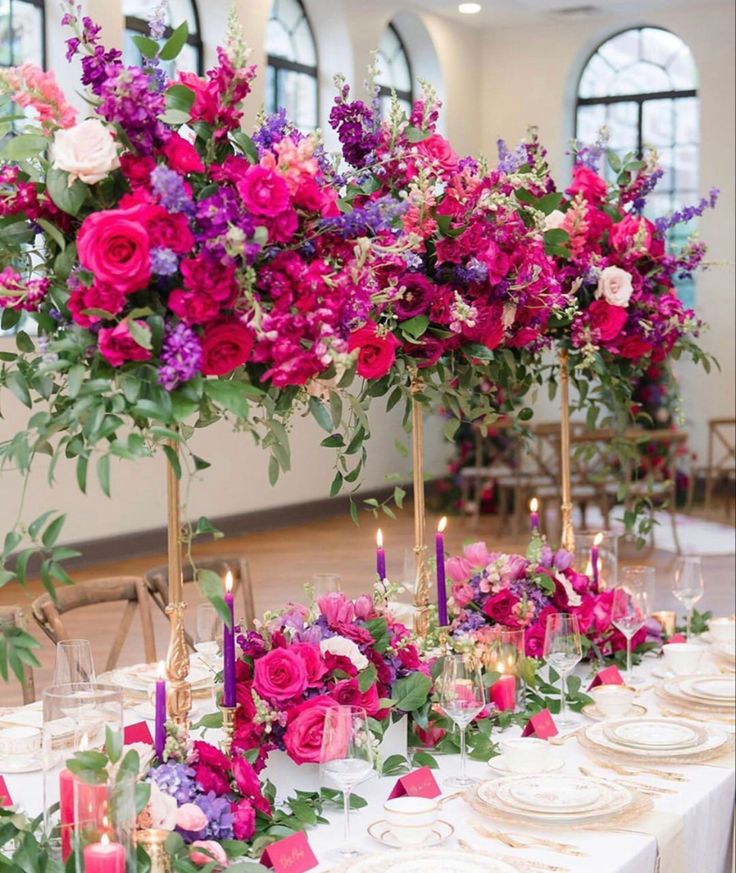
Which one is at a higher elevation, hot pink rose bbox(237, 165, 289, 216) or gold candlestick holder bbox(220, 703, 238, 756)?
hot pink rose bbox(237, 165, 289, 216)

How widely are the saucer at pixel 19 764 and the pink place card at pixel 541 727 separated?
88 cm

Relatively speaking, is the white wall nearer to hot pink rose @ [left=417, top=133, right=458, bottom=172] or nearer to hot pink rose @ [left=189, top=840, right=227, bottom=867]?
hot pink rose @ [left=417, top=133, right=458, bottom=172]

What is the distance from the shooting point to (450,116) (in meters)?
12.7

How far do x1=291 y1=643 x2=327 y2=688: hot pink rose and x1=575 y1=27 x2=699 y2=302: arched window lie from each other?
10859 millimetres

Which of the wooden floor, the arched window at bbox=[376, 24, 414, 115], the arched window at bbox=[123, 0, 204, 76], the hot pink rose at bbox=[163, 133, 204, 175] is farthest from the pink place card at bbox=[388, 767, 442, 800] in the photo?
the arched window at bbox=[376, 24, 414, 115]

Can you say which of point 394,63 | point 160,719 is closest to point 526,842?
point 160,719

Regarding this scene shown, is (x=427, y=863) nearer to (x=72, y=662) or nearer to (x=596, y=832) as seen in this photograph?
(x=596, y=832)

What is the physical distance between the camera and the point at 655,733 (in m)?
2.54

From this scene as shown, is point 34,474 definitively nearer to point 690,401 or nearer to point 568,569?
point 568,569

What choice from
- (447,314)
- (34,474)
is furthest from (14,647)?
(34,474)

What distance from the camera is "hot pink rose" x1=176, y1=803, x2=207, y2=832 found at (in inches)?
71.3

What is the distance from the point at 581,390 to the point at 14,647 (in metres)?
2.15

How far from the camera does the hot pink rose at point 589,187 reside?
322 cm

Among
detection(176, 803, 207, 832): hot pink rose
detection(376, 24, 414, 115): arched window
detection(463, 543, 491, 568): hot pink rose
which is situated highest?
detection(376, 24, 414, 115): arched window
